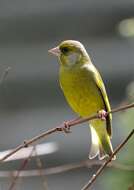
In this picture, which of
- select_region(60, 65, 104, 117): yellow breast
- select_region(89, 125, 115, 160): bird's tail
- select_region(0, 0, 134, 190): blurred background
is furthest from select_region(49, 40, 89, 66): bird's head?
select_region(0, 0, 134, 190): blurred background

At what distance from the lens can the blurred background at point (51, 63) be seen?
224 inches

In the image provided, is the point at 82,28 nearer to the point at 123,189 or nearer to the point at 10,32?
the point at 10,32

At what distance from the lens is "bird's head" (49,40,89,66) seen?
364 cm

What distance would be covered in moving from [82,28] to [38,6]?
362mm

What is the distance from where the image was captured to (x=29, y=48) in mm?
5848

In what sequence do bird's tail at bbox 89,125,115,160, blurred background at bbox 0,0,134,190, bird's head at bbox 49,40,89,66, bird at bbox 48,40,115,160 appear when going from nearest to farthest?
bird's tail at bbox 89,125,115,160
bird at bbox 48,40,115,160
bird's head at bbox 49,40,89,66
blurred background at bbox 0,0,134,190

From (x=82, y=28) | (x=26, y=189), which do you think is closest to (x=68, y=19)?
(x=82, y=28)

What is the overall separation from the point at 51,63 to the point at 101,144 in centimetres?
237

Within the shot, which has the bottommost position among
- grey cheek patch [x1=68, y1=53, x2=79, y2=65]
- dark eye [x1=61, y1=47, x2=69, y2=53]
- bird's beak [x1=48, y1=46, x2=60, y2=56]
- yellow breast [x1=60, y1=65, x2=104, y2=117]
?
yellow breast [x1=60, y1=65, x2=104, y2=117]

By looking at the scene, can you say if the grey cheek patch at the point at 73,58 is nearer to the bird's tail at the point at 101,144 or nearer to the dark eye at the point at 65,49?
the dark eye at the point at 65,49

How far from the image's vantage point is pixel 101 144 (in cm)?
351

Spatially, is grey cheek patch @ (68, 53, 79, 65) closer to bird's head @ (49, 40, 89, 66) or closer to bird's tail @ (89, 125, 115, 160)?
bird's head @ (49, 40, 89, 66)

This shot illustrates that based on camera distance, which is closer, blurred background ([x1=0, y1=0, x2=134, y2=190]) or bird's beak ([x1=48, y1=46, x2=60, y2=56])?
bird's beak ([x1=48, y1=46, x2=60, y2=56])

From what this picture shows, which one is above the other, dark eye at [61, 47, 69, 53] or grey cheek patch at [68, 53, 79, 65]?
dark eye at [61, 47, 69, 53]
